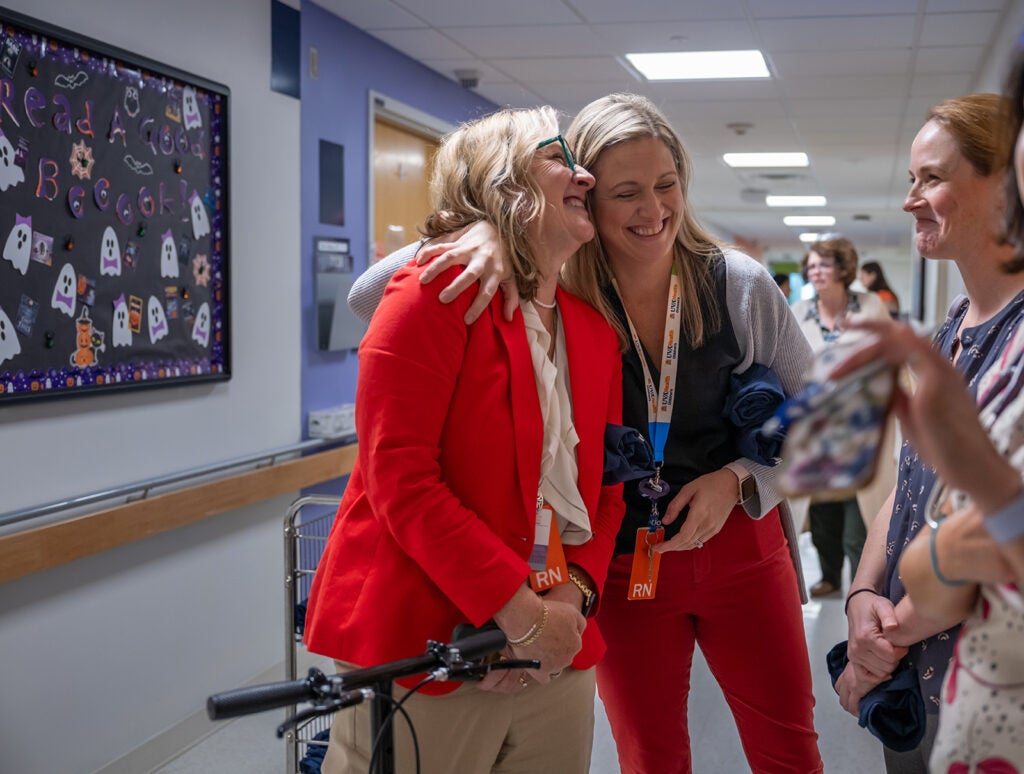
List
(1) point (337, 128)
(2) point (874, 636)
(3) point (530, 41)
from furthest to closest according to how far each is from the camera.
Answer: (3) point (530, 41), (1) point (337, 128), (2) point (874, 636)

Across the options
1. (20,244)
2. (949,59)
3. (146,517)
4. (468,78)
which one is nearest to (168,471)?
(146,517)

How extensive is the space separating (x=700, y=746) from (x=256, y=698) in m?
2.78

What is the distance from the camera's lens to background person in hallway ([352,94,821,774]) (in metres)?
1.94

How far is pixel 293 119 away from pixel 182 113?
81cm

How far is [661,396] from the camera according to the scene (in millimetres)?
1953

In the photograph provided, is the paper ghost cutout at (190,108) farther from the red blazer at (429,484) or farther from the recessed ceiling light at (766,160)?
the recessed ceiling light at (766,160)

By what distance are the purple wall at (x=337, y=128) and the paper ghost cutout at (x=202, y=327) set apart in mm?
732

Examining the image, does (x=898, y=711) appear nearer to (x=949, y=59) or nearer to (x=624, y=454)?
(x=624, y=454)

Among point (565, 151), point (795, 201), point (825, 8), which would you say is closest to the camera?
point (565, 151)

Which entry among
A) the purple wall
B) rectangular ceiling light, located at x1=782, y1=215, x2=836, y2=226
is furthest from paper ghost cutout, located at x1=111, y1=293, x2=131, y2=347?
rectangular ceiling light, located at x1=782, y1=215, x2=836, y2=226

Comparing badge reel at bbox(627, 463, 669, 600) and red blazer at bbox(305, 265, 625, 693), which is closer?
red blazer at bbox(305, 265, 625, 693)

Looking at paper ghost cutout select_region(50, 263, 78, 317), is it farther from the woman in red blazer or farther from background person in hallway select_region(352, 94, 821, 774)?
the woman in red blazer

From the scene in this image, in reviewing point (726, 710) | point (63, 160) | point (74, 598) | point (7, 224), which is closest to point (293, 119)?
point (63, 160)

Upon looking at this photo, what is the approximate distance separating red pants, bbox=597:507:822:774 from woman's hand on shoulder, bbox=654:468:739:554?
0.07 meters
